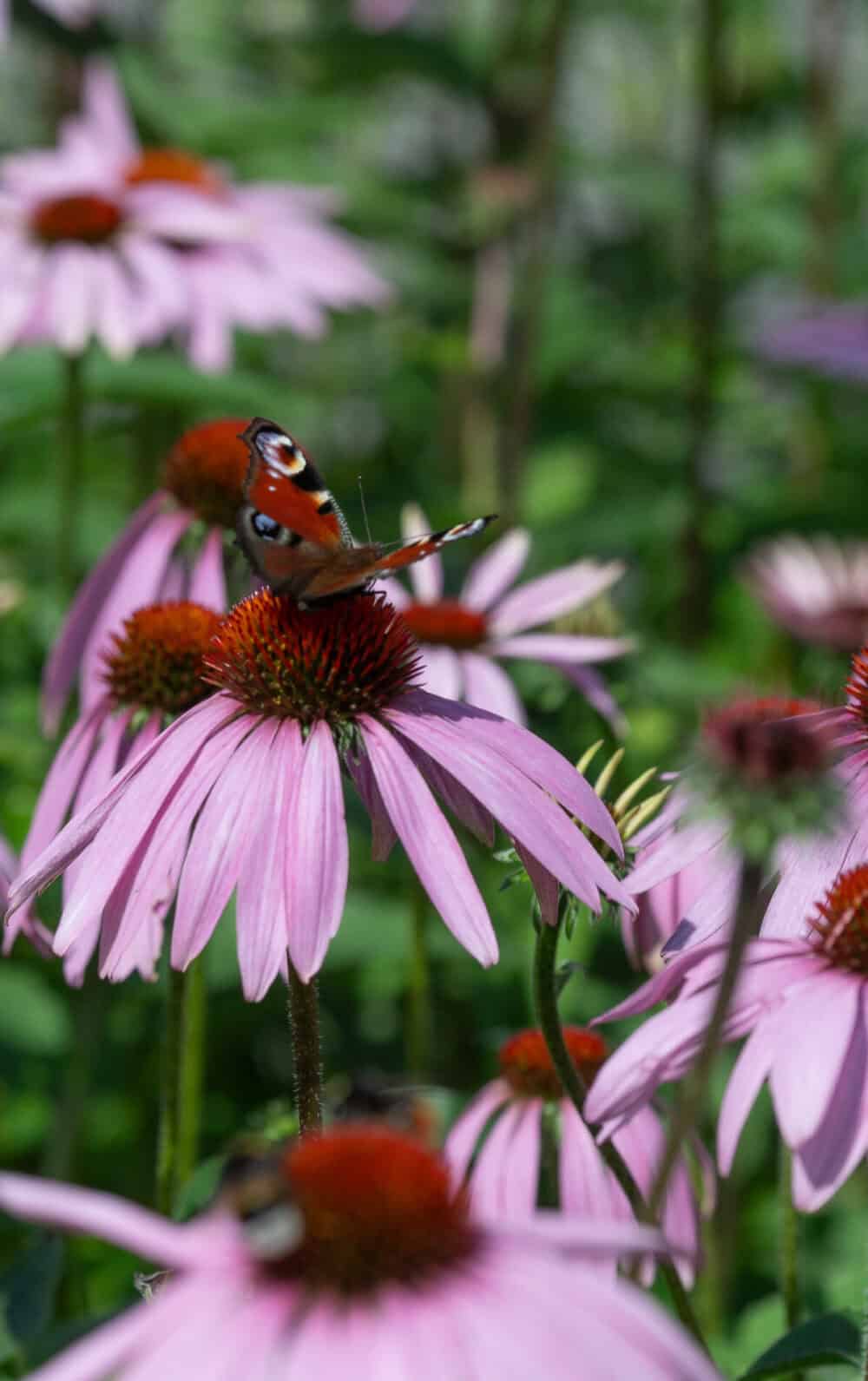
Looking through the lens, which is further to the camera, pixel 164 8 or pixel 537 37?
pixel 164 8

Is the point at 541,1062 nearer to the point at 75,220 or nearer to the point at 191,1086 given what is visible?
the point at 191,1086

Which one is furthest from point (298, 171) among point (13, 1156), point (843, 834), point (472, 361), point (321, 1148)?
point (321, 1148)

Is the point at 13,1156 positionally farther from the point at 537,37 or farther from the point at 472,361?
the point at 537,37

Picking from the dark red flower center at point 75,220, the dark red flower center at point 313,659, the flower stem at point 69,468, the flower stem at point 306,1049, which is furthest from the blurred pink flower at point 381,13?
the flower stem at point 306,1049

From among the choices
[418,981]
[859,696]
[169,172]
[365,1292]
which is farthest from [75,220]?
[365,1292]

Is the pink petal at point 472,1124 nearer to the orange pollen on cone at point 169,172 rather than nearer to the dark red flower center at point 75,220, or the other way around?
the dark red flower center at point 75,220

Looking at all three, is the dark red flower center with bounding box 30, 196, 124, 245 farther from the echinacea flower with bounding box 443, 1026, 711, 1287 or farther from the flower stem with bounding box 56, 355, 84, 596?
the echinacea flower with bounding box 443, 1026, 711, 1287

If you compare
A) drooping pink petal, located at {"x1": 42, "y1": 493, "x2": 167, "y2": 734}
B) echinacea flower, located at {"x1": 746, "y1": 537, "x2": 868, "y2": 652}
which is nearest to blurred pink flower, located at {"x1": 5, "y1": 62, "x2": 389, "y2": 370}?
drooping pink petal, located at {"x1": 42, "y1": 493, "x2": 167, "y2": 734}
